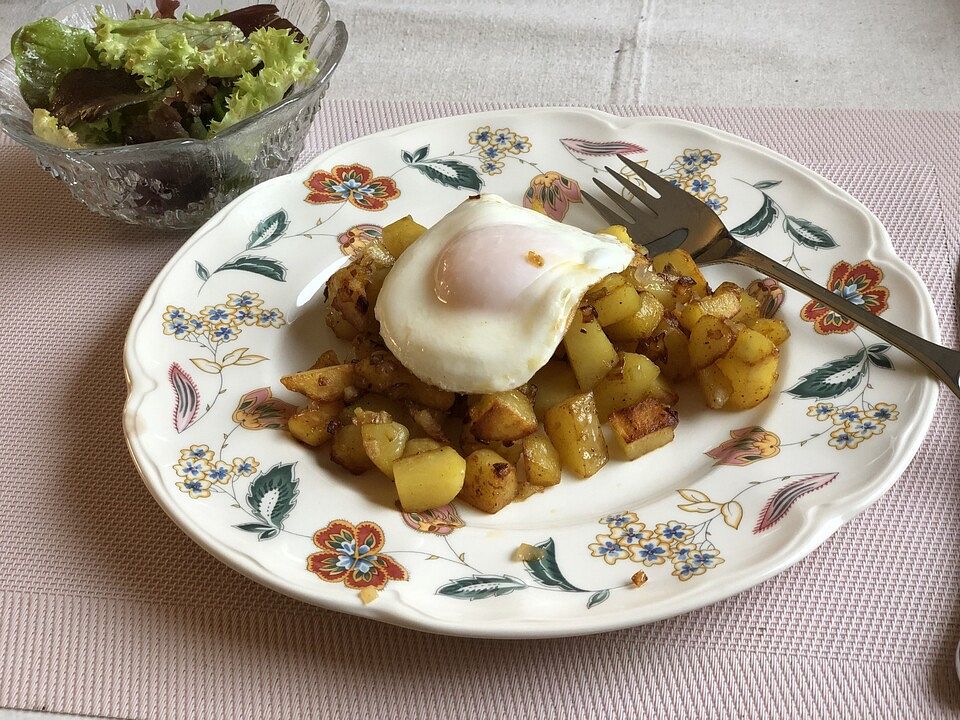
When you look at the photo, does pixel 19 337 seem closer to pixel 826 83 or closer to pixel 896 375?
pixel 896 375

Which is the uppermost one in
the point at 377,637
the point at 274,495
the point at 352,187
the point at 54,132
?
the point at 54,132

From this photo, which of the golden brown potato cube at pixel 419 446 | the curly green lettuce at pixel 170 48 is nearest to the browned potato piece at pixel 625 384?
the golden brown potato cube at pixel 419 446

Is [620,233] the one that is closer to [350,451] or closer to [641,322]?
[641,322]

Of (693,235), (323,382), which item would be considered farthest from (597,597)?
(693,235)

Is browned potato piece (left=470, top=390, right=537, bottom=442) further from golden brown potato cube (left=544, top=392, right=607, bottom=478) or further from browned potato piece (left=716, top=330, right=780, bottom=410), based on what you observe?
browned potato piece (left=716, top=330, right=780, bottom=410)

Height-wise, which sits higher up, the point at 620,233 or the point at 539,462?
the point at 620,233

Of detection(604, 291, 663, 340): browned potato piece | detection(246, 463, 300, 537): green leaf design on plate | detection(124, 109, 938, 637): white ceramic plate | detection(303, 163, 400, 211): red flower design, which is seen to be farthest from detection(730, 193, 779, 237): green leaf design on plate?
detection(246, 463, 300, 537): green leaf design on plate
